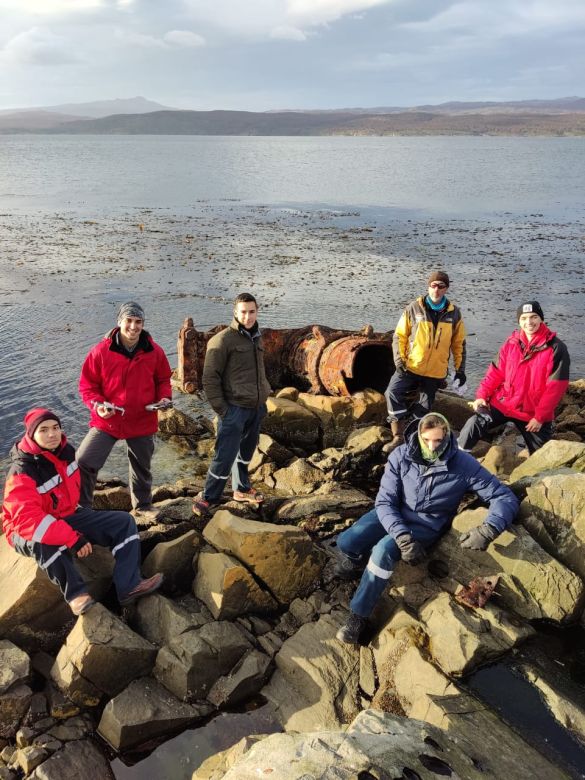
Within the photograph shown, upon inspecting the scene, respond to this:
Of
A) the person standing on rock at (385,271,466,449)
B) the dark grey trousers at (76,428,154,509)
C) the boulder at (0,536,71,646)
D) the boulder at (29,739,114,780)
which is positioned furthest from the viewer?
the person standing on rock at (385,271,466,449)

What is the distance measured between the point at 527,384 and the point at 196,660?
4617 mm

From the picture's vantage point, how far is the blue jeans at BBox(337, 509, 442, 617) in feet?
17.2

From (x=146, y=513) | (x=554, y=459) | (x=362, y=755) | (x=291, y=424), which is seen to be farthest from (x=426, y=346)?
(x=362, y=755)

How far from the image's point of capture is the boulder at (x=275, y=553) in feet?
18.5

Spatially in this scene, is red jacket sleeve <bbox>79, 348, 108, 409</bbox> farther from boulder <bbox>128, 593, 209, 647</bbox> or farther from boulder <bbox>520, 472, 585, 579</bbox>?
boulder <bbox>520, 472, 585, 579</bbox>

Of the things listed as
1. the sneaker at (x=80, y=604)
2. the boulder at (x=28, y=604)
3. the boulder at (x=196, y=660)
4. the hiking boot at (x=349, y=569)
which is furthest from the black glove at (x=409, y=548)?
the boulder at (x=28, y=604)

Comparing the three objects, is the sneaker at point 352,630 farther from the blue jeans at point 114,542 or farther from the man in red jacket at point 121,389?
the man in red jacket at point 121,389

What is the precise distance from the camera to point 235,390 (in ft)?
20.4

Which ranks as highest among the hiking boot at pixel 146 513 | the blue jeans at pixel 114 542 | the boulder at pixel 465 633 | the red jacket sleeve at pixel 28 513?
the red jacket sleeve at pixel 28 513

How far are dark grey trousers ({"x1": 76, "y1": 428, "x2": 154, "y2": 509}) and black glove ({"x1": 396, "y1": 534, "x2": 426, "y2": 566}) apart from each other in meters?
2.77

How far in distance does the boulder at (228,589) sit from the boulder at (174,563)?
0.44 feet

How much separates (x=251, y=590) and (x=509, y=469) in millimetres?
4056

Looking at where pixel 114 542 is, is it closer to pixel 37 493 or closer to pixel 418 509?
pixel 37 493

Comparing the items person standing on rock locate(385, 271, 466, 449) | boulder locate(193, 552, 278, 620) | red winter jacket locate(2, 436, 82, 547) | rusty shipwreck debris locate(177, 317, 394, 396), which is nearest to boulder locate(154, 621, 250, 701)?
boulder locate(193, 552, 278, 620)
